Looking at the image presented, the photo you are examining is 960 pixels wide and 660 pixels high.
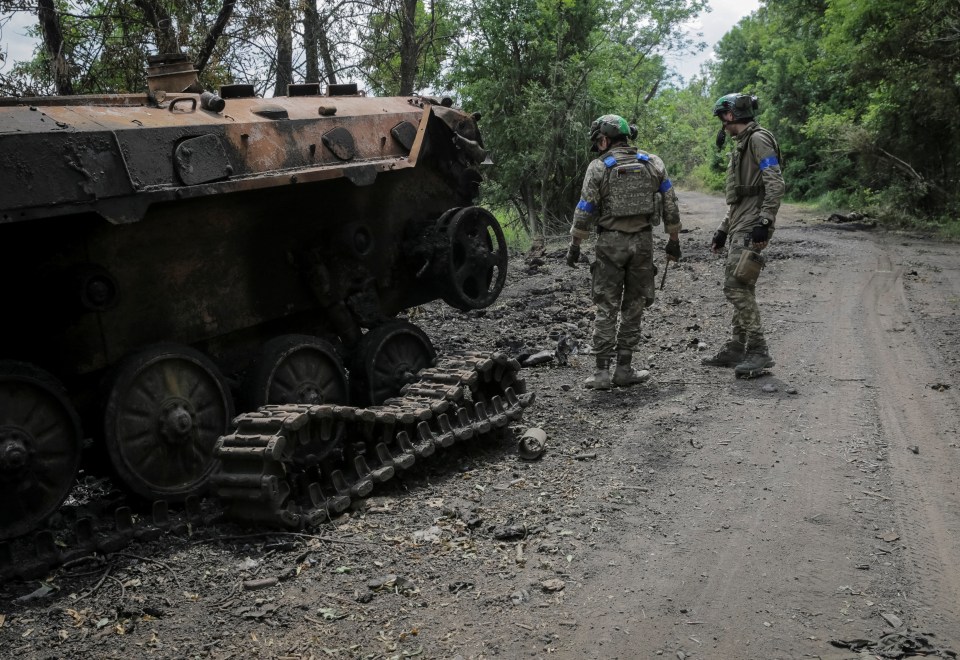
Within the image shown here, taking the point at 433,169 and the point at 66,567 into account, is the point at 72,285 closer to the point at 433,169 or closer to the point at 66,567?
the point at 66,567

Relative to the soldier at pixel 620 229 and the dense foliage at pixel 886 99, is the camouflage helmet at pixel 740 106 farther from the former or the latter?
the dense foliage at pixel 886 99

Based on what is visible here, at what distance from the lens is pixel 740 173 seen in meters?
8.19

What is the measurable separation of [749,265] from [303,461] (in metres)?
4.19

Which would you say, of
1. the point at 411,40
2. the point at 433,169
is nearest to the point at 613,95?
the point at 411,40

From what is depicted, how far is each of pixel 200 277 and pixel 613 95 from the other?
57.4ft

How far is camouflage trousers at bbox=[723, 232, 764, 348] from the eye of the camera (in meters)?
8.23

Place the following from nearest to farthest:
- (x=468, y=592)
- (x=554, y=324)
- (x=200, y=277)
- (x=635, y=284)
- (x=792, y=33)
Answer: (x=468, y=592) → (x=200, y=277) → (x=635, y=284) → (x=554, y=324) → (x=792, y=33)

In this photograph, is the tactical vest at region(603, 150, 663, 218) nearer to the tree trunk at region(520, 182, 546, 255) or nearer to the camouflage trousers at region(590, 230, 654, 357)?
the camouflage trousers at region(590, 230, 654, 357)

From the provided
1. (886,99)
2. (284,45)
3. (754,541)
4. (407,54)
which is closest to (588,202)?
(754,541)

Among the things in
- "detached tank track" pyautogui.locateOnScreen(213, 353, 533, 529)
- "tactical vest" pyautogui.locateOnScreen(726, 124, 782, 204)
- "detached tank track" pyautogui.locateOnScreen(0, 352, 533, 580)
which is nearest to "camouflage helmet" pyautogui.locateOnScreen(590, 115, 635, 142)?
"tactical vest" pyautogui.locateOnScreen(726, 124, 782, 204)

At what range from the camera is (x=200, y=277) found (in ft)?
20.6

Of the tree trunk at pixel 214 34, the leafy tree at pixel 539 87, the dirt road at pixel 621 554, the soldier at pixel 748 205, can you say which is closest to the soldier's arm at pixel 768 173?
the soldier at pixel 748 205

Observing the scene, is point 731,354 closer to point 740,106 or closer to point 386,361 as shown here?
point 740,106

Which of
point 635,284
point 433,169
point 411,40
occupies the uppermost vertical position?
point 411,40
